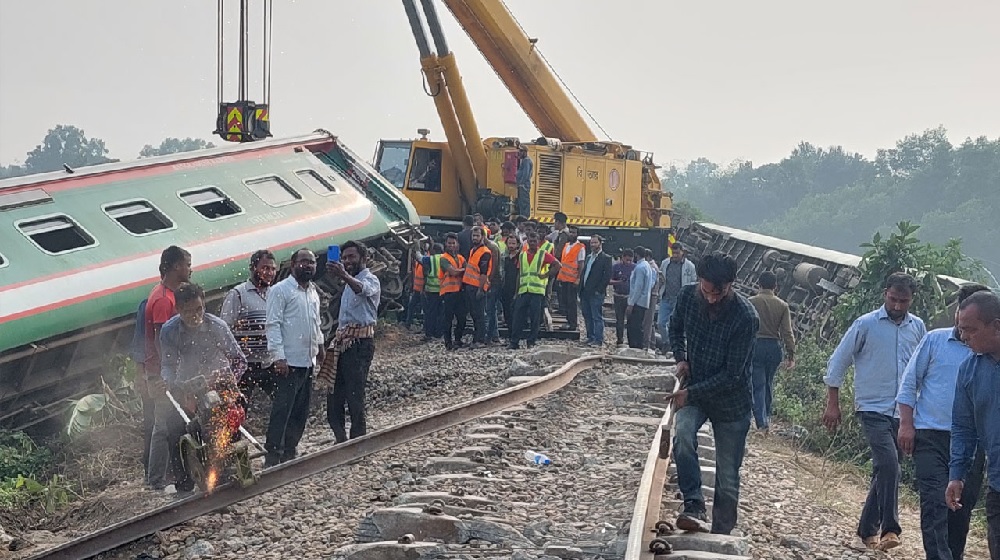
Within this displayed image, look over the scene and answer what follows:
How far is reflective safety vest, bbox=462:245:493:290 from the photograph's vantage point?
14086 mm

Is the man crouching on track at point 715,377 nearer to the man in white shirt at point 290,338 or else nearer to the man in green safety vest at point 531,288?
the man in white shirt at point 290,338

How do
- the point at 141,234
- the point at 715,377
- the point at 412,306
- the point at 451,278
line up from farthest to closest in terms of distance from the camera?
the point at 412,306 → the point at 451,278 → the point at 141,234 → the point at 715,377

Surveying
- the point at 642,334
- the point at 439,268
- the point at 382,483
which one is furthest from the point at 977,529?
the point at 439,268

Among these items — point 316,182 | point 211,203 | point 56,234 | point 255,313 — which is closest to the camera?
point 255,313

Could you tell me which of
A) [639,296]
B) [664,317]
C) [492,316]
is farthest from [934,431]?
[492,316]

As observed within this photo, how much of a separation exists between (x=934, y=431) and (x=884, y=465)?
694 mm

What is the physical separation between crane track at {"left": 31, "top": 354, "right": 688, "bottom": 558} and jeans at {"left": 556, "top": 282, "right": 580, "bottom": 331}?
5056 millimetres

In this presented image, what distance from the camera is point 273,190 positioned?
12.8 m

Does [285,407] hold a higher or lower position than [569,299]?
lower

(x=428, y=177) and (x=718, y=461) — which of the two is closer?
(x=718, y=461)

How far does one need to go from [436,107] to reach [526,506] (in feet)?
42.8

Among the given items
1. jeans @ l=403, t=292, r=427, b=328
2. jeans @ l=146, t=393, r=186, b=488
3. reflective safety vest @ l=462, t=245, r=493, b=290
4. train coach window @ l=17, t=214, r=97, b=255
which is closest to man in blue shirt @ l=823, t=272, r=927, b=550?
jeans @ l=146, t=393, r=186, b=488

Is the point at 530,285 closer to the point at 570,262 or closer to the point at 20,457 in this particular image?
the point at 570,262

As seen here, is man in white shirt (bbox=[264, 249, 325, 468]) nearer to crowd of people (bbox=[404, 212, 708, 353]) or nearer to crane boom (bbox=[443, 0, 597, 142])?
crowd of people (bbox=[404, 212, 708, 353])
